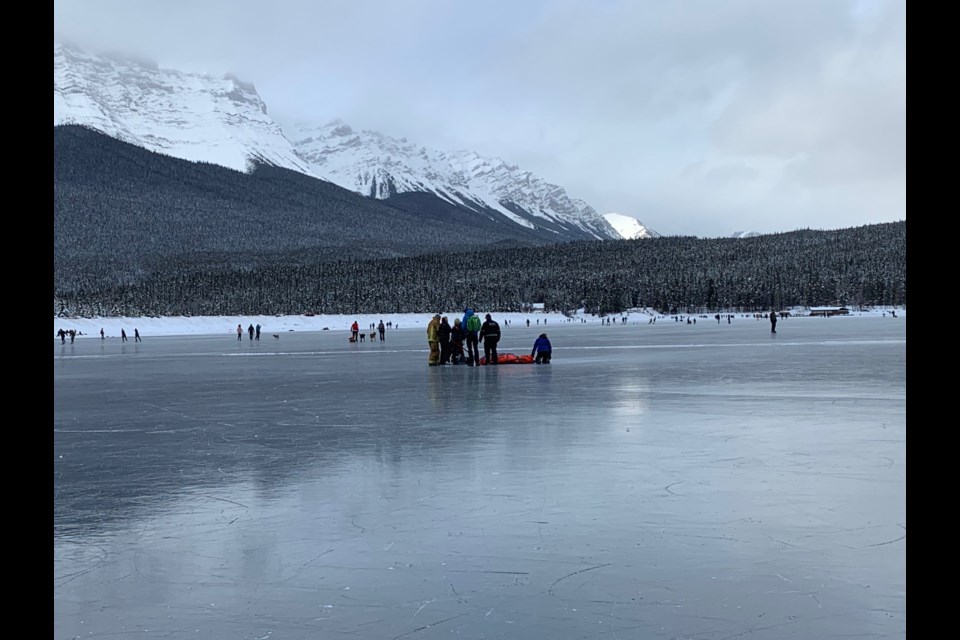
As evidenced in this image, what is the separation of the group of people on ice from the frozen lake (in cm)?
1106

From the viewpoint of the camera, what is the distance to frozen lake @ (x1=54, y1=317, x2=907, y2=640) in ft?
14.7

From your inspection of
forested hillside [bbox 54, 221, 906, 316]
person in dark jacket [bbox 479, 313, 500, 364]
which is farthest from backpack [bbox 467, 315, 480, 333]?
forested hillside [bbox 54, 221, 906, 316]

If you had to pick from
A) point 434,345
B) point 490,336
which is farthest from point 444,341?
point 490,336

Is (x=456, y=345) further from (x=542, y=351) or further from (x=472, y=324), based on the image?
(x=542, y=351)

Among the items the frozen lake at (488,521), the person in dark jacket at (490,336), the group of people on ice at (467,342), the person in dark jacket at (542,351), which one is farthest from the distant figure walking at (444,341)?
the frozen lake at (488,521)

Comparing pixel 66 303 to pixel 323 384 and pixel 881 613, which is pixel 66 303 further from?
pixel 881 613

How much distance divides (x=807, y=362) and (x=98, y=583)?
2251cm

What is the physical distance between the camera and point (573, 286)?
164 m

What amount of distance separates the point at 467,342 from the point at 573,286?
140 metres

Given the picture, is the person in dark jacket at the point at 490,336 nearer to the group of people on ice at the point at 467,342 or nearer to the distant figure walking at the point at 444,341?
the group of people on ice at the point at 467,342

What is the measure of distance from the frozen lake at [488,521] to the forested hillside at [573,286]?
450 ft

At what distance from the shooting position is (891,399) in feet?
46.7

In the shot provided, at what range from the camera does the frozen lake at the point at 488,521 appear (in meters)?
4.47
